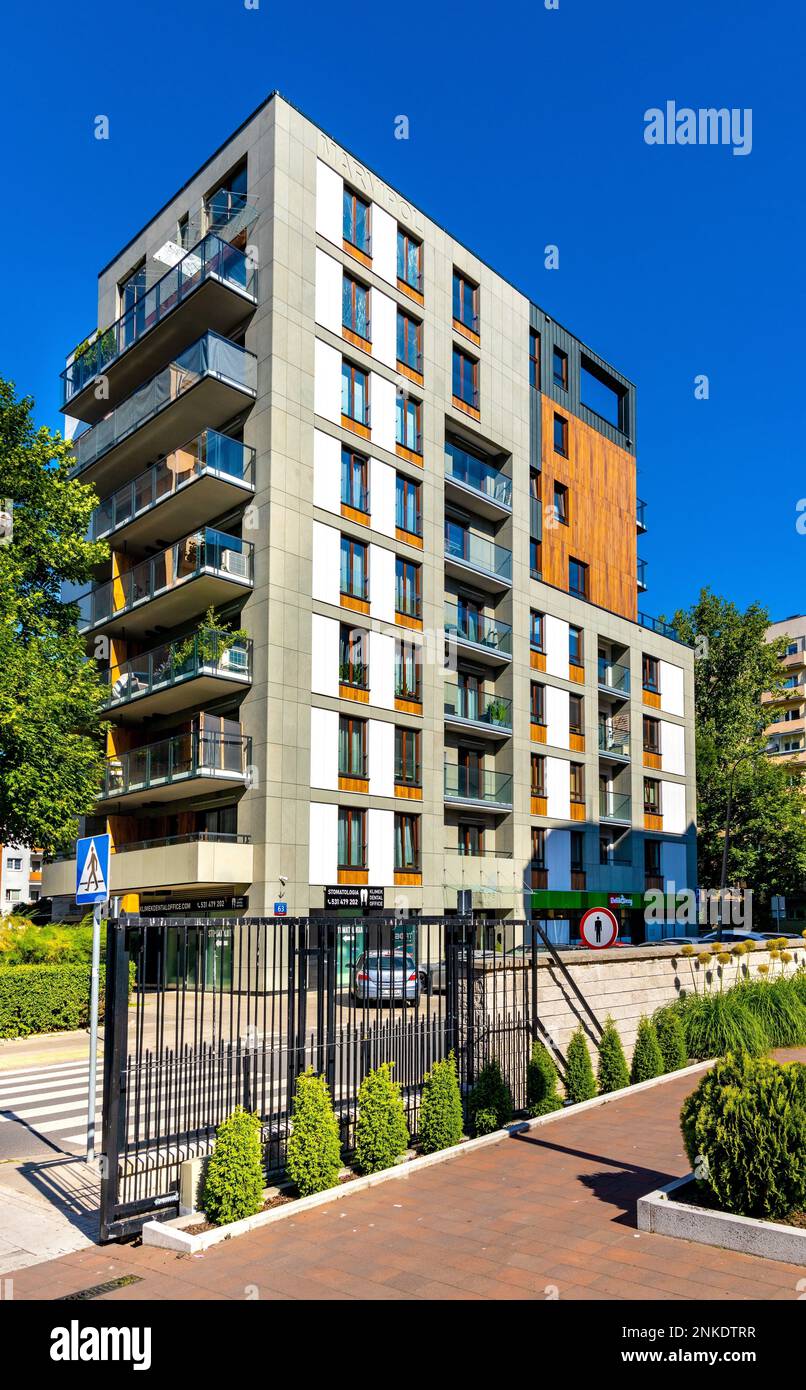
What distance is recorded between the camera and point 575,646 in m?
42.2

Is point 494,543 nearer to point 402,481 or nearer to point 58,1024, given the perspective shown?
point 402,481

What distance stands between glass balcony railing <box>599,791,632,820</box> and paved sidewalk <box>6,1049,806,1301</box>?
112 ft

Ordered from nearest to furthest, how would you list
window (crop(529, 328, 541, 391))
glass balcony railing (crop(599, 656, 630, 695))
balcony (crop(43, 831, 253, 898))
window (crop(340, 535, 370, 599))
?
balcony (crop(43, 831, 253, 898)) < window (crop(340, 535, 370, 599)) < window (crop(529, 328, 541, 391)) < glass balcony railing (crop(599, 656, 630, 695))

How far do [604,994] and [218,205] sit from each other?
27.5 meters

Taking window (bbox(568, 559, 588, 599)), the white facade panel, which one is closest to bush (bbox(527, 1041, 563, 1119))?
the white facade panel

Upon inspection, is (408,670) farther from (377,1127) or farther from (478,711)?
(377,1127)

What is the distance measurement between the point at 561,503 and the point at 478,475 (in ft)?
20.1

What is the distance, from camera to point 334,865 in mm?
29375

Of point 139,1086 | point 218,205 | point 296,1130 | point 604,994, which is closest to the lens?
point 139,1086

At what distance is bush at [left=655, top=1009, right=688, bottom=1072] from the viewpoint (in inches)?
557

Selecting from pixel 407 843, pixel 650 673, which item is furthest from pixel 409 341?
pixel 650 673

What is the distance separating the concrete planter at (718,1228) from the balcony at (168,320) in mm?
27000

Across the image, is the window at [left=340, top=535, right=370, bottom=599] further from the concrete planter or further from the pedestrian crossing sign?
the concrete planter
